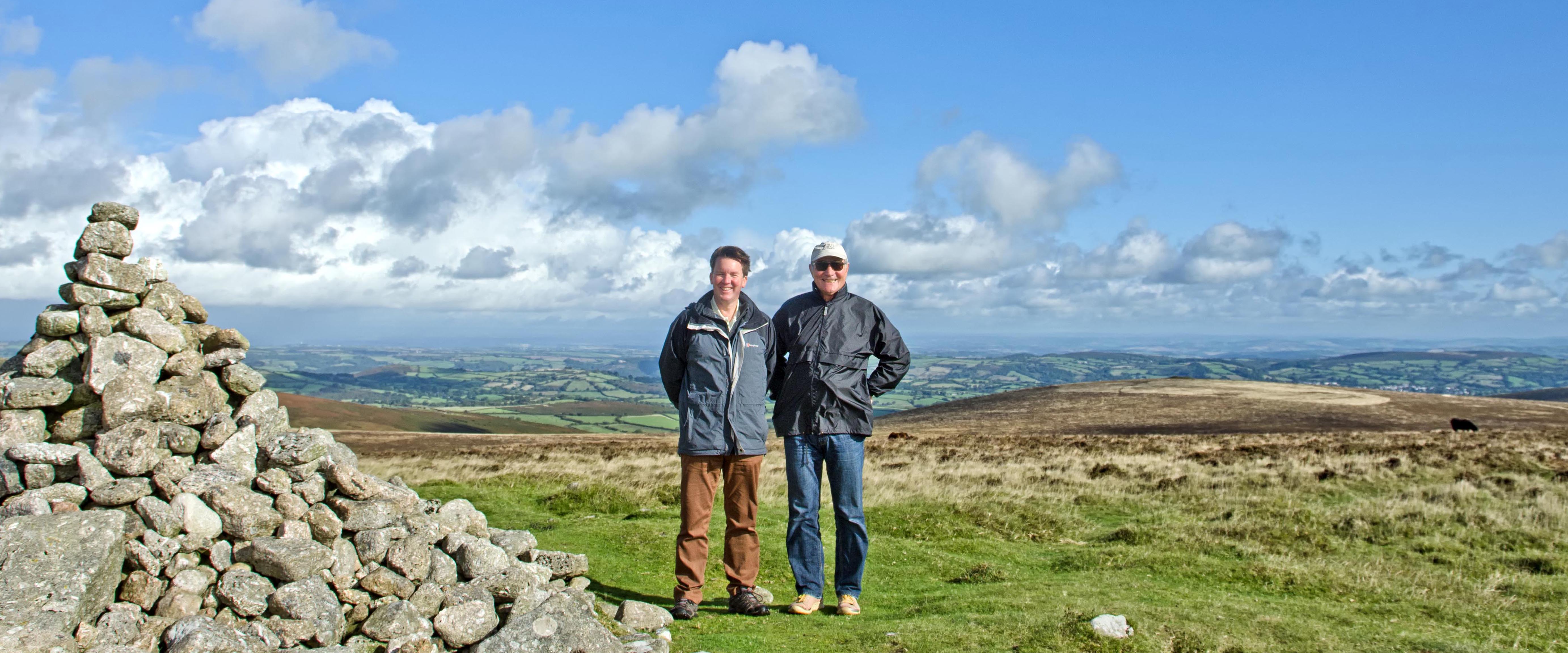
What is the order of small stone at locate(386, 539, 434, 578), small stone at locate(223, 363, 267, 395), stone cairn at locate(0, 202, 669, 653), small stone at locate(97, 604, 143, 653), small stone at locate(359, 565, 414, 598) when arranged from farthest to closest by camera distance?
small stone at locate(223, 363, 267, 395)
small stone at locate(386, 539, 434, 578)
small stone at locate(359, 565, 414, 598)
stone cairn at locate(0, 202, 669, 653)
small stone at locate(97, 604, 143, 653)

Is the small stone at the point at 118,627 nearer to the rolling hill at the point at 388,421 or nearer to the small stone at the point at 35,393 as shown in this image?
the small stone at the point at 35,393

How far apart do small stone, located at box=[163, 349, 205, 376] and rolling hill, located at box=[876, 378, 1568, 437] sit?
42.3m

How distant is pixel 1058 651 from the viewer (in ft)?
24.2

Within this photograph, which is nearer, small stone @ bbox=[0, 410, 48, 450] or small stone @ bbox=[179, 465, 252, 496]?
small stone @ bbox=[179, 465, 252, 496]

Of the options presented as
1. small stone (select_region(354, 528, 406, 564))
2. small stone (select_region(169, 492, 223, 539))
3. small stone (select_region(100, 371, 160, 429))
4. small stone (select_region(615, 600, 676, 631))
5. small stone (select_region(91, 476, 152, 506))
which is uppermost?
small stone (select_region(100, 371, 160, 429))

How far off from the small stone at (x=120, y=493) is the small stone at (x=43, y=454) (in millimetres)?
479

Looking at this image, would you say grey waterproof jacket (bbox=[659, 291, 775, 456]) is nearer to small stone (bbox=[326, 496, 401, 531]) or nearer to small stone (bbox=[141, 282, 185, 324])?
small stone (bbox=[326, 496, 401, 531])

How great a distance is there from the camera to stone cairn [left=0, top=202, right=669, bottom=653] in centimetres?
673

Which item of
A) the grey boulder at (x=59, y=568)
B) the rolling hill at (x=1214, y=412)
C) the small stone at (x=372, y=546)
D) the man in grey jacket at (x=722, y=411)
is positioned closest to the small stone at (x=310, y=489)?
the small stone at (x=372, y=546)

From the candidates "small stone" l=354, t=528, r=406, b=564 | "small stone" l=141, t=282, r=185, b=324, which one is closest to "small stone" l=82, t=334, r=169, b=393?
"small stone" l=141, t=282, r=185, b=324

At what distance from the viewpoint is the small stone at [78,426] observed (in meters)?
8.38

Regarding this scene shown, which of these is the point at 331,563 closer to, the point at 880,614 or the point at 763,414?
the point at 763,414

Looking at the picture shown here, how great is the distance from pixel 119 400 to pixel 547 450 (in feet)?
95.1

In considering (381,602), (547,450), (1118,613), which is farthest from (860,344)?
(547,450)
